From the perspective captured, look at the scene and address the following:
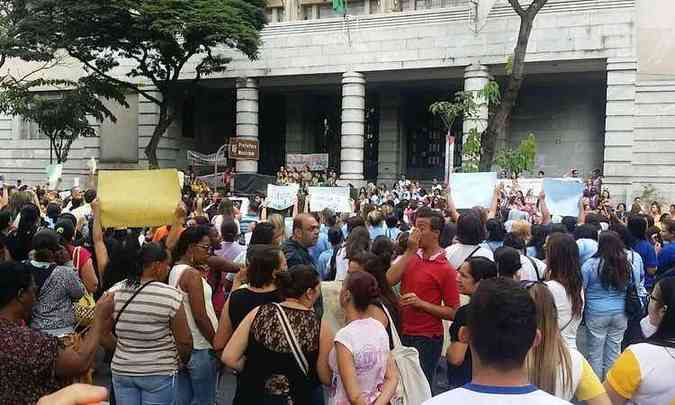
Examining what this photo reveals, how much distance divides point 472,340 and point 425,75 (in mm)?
24483

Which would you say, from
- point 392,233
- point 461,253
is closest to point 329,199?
point 392,233

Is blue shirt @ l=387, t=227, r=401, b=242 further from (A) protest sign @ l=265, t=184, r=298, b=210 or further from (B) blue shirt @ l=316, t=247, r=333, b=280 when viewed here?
(A) protest sign @ l=265, t=184, r=298, b=210

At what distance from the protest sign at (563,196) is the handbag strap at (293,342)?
6611mm

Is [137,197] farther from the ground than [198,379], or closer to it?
farther from the ground

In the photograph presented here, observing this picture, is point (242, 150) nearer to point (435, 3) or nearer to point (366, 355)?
point (435, 3)

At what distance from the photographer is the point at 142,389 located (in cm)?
427

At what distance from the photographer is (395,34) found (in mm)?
25078

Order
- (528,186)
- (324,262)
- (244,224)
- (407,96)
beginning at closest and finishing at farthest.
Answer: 1. (324,262)
2. (244,224)
3. (528,186)
4. (407,96)

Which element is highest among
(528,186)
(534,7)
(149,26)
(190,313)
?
(149,26)

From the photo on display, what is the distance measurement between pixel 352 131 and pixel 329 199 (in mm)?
15547

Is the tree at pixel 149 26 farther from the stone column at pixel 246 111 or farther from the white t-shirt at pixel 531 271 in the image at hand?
the white t-shirt at pixel 531 271

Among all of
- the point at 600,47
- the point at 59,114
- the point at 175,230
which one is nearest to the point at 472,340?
the point at 175,230

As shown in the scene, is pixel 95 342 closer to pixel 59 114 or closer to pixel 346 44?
pixel 346 44

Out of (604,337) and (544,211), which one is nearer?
(604,337)
